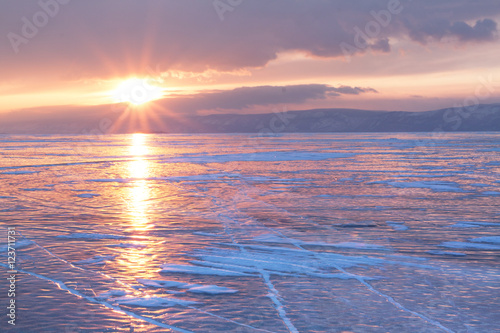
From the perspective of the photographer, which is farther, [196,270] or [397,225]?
[397,225]

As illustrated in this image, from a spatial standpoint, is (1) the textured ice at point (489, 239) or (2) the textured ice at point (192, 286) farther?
(1) the textured ice at point (489, 239)

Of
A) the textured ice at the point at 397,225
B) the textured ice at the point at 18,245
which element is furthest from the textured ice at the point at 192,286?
the textured ice at the point at 397,225

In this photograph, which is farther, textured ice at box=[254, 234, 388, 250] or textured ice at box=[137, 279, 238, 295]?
textured ice at box=[254, 234, 388, 250]

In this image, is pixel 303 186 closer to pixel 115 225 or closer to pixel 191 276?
pixel 115 225

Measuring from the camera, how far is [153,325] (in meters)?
5.70

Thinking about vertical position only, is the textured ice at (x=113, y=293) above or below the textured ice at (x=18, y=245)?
below

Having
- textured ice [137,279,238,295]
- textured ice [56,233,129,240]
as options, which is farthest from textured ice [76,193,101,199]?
textured ice [137,279,238,295]

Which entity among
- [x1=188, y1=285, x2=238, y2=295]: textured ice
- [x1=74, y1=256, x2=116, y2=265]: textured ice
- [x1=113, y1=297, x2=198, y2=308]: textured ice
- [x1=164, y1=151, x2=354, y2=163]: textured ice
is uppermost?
[x1=164, y1=151, x2=354, y2=163]: textured ice

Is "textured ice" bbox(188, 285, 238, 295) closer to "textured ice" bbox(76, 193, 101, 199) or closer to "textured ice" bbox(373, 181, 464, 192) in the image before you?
"textured ice" bbox(76, 193, 101, 199)

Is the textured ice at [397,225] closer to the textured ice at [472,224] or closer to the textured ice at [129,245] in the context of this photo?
the textured ice at [472,224]

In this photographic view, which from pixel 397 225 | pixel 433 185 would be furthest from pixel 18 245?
pixel 433 185

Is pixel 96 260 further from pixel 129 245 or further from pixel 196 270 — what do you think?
pixel 196 270

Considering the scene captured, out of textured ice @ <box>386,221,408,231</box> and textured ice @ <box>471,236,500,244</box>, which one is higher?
textured ice @ <box>386,221,408,231</box>

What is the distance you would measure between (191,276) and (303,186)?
13.1 metres
